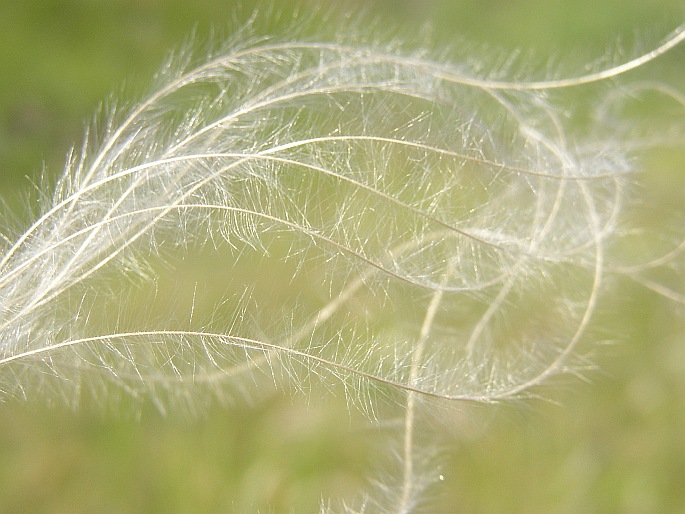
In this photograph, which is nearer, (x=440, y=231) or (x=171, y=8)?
(x=440, y=231)

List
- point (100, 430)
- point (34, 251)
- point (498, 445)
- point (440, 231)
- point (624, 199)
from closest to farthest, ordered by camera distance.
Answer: point (34, 251) → point (440, 231) → point (624, 199) → point (100, 430) → point (498, 445)

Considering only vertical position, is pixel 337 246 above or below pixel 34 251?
above

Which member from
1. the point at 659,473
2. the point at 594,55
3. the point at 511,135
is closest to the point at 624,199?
the point at 511,135

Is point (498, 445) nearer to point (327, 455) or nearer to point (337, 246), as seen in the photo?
point (327, 455)

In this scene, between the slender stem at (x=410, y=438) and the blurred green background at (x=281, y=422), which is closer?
the slender stem at (x=410, y=438)

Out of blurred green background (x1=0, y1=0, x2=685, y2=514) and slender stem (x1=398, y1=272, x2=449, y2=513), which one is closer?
slender stem (x1=398, y1=272, x2=449, y2=513)

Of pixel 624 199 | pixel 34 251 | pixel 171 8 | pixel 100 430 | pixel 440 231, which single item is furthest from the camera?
pixel 171 8

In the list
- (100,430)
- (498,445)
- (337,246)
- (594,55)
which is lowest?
(100,430)

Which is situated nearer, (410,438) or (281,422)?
(410,438)
